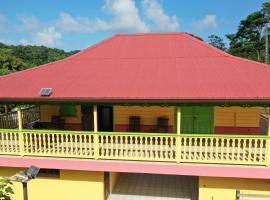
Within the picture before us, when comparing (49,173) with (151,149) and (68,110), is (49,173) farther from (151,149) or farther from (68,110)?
(151,149)

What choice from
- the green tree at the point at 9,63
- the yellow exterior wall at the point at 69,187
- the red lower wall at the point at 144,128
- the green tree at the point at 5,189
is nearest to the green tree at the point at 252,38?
the green tree at the point at 9,63

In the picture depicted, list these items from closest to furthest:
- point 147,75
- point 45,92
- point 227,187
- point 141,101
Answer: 1. point 141,101
2. point 227,187
3. point 45,92
4. point 147,75

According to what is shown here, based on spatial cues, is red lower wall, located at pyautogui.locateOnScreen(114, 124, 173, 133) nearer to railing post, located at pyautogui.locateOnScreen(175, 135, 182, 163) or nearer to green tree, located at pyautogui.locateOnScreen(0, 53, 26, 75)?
railing post, located at pyautogui.locateOnScreen(175, 135, 182, 163)

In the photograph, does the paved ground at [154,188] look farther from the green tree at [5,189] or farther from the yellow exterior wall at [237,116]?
the green tree at [5,189]

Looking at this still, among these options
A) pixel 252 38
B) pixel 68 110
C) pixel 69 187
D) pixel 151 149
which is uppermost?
pixel 252 38

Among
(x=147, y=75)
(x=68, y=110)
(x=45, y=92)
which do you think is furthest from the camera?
(x=68, y=110)

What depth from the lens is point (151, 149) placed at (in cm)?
940

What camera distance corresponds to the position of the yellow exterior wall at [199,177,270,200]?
9.27 m

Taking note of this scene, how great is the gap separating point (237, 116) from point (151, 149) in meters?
5.16

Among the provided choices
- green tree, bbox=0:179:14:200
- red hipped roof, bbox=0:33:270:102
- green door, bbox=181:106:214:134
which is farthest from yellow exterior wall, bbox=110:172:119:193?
green tree, bbox=0:179:14:200

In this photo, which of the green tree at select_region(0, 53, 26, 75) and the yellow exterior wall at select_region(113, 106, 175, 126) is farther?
the green tree at select_region(0, 53, 26, 75)

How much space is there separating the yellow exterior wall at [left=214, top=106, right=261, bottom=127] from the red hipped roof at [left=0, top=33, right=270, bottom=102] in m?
2.16

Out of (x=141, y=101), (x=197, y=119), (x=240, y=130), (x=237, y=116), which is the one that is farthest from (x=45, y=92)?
(x=240, y=130)

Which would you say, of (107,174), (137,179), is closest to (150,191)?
(137,179)
